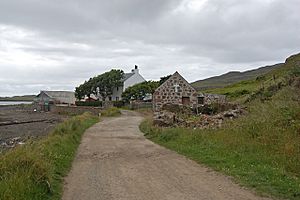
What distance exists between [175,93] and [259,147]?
1075 inches

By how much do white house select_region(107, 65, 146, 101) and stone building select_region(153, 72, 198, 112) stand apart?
3714cm

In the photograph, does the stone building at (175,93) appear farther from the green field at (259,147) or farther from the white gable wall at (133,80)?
the white gable wall at (133,80)

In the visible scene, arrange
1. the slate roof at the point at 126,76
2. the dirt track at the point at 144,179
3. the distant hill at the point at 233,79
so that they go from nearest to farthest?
1. the dirt track at the point at 144,179
2. the slate roof at the point at 126,76
3. the distant hill at the point at 233,79

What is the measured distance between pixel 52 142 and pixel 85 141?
4070mm

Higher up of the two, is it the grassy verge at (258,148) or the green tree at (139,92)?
the green tree at (139,92)

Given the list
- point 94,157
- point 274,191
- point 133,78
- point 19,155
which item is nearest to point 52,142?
point 94,157

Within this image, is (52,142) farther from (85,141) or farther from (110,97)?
(110,97)

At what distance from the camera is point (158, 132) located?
21.3 meters

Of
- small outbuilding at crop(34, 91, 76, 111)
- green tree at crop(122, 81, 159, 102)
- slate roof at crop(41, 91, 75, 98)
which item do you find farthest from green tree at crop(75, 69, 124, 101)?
slate roof at crop(41, 91, 75, 98)

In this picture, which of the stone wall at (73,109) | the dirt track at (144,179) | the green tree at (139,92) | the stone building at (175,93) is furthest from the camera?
the green tree at (139,92)

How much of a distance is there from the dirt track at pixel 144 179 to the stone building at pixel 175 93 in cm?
2360

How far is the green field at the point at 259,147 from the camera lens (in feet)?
31.1

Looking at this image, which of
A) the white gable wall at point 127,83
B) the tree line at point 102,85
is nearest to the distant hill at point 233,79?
the white gable wall at point 127,83

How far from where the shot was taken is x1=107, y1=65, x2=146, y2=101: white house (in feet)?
255
